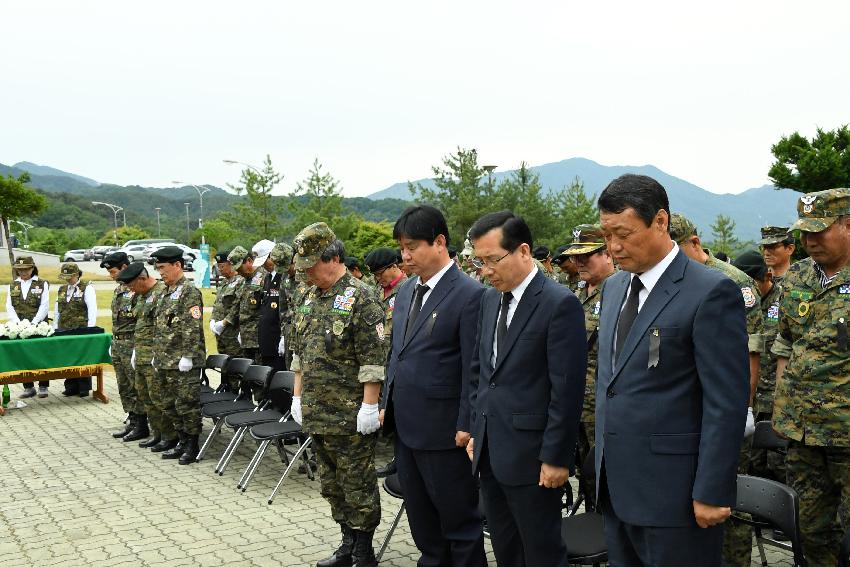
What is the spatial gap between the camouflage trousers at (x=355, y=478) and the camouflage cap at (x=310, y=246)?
3.63 ft

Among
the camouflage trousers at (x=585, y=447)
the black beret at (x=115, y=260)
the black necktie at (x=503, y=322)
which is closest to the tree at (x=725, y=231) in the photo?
the black beret at (x=115, y=260)

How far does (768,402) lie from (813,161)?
1072cm

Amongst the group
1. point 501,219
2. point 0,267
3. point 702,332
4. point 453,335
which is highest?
point 501,219

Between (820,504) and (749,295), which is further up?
(749,295)

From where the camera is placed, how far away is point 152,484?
6.77m

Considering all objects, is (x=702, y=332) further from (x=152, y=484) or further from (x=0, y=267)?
(x=0, y=267)

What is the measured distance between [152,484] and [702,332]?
588 centimetres

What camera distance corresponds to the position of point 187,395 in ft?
24.7

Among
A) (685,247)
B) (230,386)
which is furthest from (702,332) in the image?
(230,386)

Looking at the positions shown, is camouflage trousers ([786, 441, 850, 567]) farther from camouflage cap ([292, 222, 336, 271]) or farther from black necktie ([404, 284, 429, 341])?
camouflage cap ([292, 222, 336, 271])

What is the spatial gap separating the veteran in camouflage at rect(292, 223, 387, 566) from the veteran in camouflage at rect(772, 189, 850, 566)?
2301mm

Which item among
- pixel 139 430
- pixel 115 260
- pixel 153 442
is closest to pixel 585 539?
pixel 153 442

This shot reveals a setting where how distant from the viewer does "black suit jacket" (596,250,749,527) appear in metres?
2.34

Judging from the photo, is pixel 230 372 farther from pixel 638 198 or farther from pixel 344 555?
pixel 638 198
